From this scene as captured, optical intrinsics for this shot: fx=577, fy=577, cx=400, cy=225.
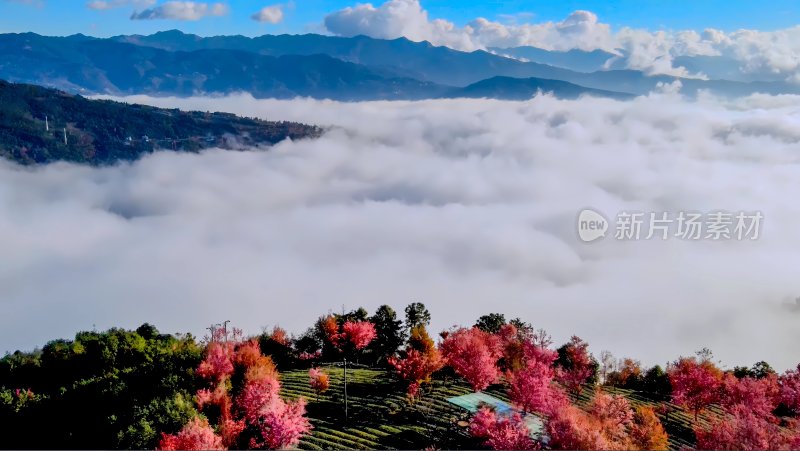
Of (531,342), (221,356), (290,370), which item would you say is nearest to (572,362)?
(531,342)

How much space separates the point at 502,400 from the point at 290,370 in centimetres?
2906

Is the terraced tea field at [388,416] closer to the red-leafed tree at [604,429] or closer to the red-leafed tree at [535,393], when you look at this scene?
the red-leafed tree at [535,393]

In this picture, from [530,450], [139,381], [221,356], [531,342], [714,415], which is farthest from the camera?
[531,342]

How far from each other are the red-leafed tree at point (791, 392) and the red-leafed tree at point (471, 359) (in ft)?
106

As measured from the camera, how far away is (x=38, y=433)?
54.5 m

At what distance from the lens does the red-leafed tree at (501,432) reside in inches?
1690

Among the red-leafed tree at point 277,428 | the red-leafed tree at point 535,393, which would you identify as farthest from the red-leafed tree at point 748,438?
the red-leafed tree at point 277,428

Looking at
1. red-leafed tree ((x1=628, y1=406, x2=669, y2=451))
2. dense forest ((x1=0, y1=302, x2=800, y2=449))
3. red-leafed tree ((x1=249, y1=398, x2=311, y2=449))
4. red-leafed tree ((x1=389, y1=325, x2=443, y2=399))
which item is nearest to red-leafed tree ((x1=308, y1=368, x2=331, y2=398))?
dense forest ((x1=0, y1=302, x2=800, y2=449))

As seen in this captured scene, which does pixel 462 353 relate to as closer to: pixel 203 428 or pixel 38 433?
pixel 203 428

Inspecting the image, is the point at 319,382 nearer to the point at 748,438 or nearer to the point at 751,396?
the point at 748,438

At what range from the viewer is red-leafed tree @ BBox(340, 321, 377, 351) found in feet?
258

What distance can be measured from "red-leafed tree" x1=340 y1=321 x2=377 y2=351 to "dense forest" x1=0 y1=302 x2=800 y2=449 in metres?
0.20

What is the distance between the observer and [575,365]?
76938 millimetres

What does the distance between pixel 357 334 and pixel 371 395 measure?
15791 millimetres
